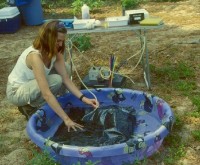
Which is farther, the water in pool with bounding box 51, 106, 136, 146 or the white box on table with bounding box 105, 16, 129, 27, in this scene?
the white box on table with bounding box 105, 16, 129, 27

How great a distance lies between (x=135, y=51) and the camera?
6387mm

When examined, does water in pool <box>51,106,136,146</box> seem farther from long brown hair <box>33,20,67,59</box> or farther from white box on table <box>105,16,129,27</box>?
white box on table <box>105,16,129,27</box>

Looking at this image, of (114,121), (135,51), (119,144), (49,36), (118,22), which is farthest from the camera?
(135,51)

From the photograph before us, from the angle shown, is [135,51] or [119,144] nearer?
[119,144]

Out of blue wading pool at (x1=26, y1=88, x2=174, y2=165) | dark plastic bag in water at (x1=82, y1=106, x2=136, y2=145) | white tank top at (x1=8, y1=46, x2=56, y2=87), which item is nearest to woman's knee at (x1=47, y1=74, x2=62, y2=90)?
white tank top at (x1=8, y1=46, x2=56, y2=87)

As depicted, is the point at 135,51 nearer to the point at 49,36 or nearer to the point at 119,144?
the point at 49,36

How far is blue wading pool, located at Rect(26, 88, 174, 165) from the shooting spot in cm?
290

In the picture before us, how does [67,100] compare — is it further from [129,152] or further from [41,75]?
[129,152]

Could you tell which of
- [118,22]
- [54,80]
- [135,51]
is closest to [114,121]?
[54,80]

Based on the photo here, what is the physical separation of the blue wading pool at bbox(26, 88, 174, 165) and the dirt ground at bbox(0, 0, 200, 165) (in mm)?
321

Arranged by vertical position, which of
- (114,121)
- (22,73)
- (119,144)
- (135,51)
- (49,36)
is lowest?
(135,51)

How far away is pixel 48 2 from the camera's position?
10.9m

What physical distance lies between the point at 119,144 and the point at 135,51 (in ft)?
12.1

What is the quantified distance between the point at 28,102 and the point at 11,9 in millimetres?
4881
